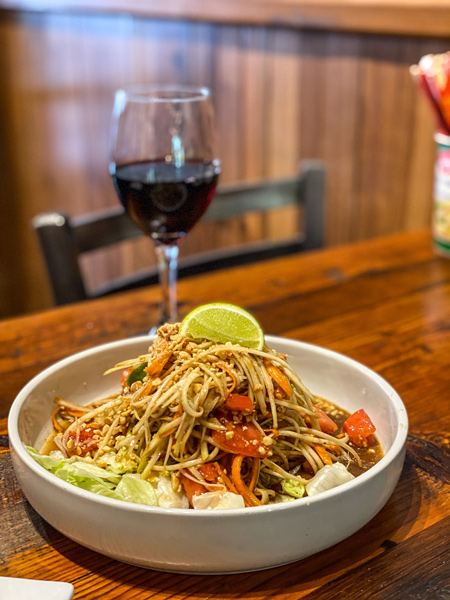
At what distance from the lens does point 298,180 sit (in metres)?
2.22

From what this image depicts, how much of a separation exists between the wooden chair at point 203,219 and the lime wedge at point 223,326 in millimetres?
904

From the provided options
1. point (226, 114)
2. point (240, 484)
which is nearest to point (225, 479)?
point (240, 484)

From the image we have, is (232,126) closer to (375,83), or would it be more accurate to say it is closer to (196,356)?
(375,83)

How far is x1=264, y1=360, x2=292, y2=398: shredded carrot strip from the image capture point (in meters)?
0.81

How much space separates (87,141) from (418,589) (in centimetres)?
363

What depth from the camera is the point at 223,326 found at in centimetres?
84

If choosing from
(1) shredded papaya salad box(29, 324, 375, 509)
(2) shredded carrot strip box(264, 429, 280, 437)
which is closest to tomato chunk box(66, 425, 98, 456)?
(1) shredded papaya salad box(29, 324, 375, 509)

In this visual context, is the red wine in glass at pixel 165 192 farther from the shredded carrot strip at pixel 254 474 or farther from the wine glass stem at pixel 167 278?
the shredded carrot strip at pixel 254 474

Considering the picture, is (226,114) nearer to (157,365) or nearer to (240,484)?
(157,365)

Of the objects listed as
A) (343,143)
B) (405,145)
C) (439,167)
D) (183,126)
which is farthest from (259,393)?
(343,143)

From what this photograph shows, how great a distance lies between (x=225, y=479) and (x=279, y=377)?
0.15 m

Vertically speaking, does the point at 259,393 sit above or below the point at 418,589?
above

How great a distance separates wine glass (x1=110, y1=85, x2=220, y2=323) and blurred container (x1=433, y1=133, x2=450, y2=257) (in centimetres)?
67

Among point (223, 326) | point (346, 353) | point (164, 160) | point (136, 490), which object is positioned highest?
point (164, 160)
